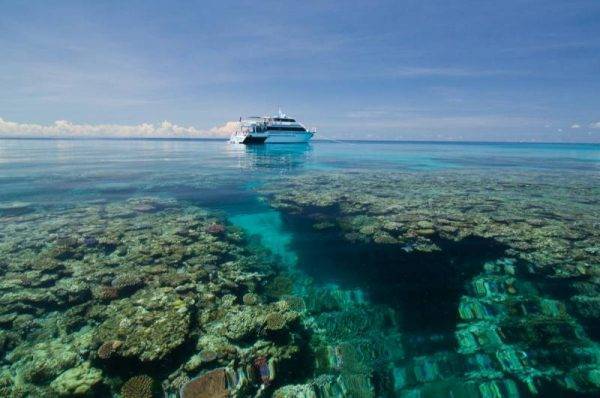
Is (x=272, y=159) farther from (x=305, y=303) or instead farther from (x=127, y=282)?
(x=305, y=303)

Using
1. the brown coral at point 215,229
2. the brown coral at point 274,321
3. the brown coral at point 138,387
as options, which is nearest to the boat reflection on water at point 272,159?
the brown coral at point 215,229

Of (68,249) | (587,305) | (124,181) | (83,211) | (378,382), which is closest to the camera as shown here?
(378,382)

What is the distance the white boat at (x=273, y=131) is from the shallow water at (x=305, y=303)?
89585 millimetres

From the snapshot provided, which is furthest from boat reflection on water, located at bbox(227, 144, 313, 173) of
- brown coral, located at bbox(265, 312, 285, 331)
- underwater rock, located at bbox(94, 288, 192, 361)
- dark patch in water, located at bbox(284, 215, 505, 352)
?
brown coral, located at bbox(265, 312, 285, 331)

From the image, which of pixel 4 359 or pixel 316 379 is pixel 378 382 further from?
pixel 4 359

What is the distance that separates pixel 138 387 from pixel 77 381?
4.02 feet

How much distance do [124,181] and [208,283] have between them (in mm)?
27070

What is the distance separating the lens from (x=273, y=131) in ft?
349

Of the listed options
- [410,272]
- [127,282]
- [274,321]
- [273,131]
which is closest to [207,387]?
[274,321]

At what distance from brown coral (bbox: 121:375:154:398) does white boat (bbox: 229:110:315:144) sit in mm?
101559

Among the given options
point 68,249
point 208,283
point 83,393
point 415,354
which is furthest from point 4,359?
point 415,354

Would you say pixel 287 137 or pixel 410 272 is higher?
pixel 287 137

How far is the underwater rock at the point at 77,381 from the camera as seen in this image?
5.99m

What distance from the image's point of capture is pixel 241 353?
7.08 meters
